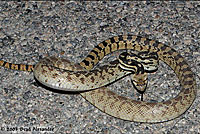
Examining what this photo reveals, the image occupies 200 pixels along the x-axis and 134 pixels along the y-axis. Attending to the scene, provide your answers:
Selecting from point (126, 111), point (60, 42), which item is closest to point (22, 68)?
point (60, 42)

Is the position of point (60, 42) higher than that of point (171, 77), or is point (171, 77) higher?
point (60, 42)

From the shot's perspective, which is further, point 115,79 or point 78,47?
point 78,47

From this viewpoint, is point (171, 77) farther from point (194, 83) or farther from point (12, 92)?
point (12, 92)

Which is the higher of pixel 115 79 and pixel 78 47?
pixel 78 47
